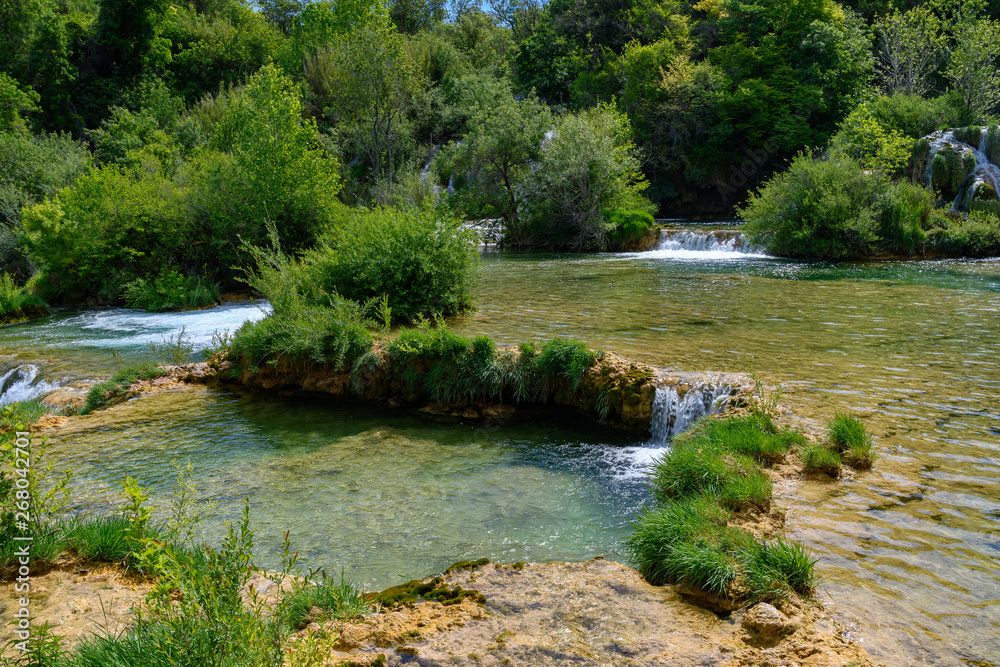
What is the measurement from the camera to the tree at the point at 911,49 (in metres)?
31.5

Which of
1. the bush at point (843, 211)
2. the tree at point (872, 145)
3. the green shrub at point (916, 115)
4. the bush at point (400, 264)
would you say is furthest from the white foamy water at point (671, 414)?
the green shrub at point (916, 115)

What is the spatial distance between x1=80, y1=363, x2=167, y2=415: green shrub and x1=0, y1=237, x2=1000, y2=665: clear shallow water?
1.00 meters

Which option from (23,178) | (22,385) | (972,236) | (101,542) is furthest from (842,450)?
(23,178)

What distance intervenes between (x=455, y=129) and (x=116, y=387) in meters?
36.6

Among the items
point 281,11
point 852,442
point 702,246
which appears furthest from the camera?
point 281,11

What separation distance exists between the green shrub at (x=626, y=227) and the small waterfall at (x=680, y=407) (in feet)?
67.4

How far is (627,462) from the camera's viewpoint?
23.5 feet

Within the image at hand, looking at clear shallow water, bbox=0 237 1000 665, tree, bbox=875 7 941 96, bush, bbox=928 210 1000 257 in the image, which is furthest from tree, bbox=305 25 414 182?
tree, bbox=875 7 941 96

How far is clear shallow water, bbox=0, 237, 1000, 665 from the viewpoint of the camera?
423 cm

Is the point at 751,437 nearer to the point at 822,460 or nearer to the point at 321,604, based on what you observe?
the point at 822,460

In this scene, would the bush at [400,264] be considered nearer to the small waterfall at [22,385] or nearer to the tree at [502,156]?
the small waterfall at [22,385]

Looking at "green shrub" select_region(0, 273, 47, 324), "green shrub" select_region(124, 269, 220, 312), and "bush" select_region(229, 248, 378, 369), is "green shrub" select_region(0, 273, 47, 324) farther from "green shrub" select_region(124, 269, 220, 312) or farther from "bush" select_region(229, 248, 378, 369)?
"bush" select_region(229, 248, 378, 369)

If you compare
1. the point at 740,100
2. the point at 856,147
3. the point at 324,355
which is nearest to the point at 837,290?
the point at 856,147

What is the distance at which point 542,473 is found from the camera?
22.7 ft
